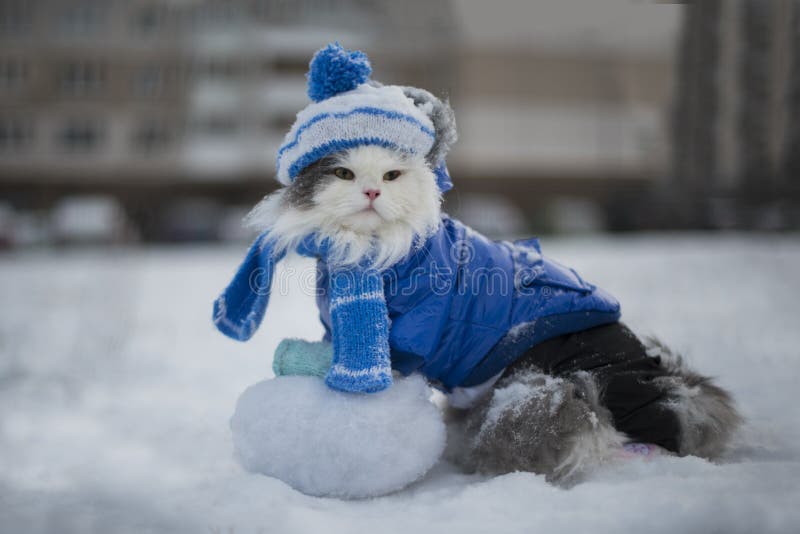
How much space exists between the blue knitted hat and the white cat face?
31mm

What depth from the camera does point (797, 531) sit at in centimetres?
108

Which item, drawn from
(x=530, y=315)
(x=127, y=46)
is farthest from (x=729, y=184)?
(x=127, y=46)

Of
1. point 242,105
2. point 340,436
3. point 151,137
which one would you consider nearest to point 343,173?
point 340,436

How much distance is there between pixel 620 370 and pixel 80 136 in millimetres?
18774

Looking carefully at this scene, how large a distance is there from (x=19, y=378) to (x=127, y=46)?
16758mm

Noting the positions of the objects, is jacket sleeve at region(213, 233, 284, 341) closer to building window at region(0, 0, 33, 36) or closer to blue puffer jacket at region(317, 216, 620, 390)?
blue puffer jacket at region(317, 216, 620, 390)

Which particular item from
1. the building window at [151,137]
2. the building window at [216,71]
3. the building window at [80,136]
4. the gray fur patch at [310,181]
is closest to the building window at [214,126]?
the building window at [151,137]

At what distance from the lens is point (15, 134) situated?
17.1m

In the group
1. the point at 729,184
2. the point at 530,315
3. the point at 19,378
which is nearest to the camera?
the point at 530,315

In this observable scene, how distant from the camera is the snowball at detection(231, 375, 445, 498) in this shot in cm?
130

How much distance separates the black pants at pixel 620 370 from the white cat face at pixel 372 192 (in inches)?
17.3

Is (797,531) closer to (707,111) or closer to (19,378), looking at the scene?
(19,378)

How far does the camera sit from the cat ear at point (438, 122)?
147 centimetres

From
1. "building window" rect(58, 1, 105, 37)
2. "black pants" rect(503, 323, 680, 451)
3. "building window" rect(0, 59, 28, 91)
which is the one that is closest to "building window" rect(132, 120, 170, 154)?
"building window" rect(58, 1, 105, 37)
